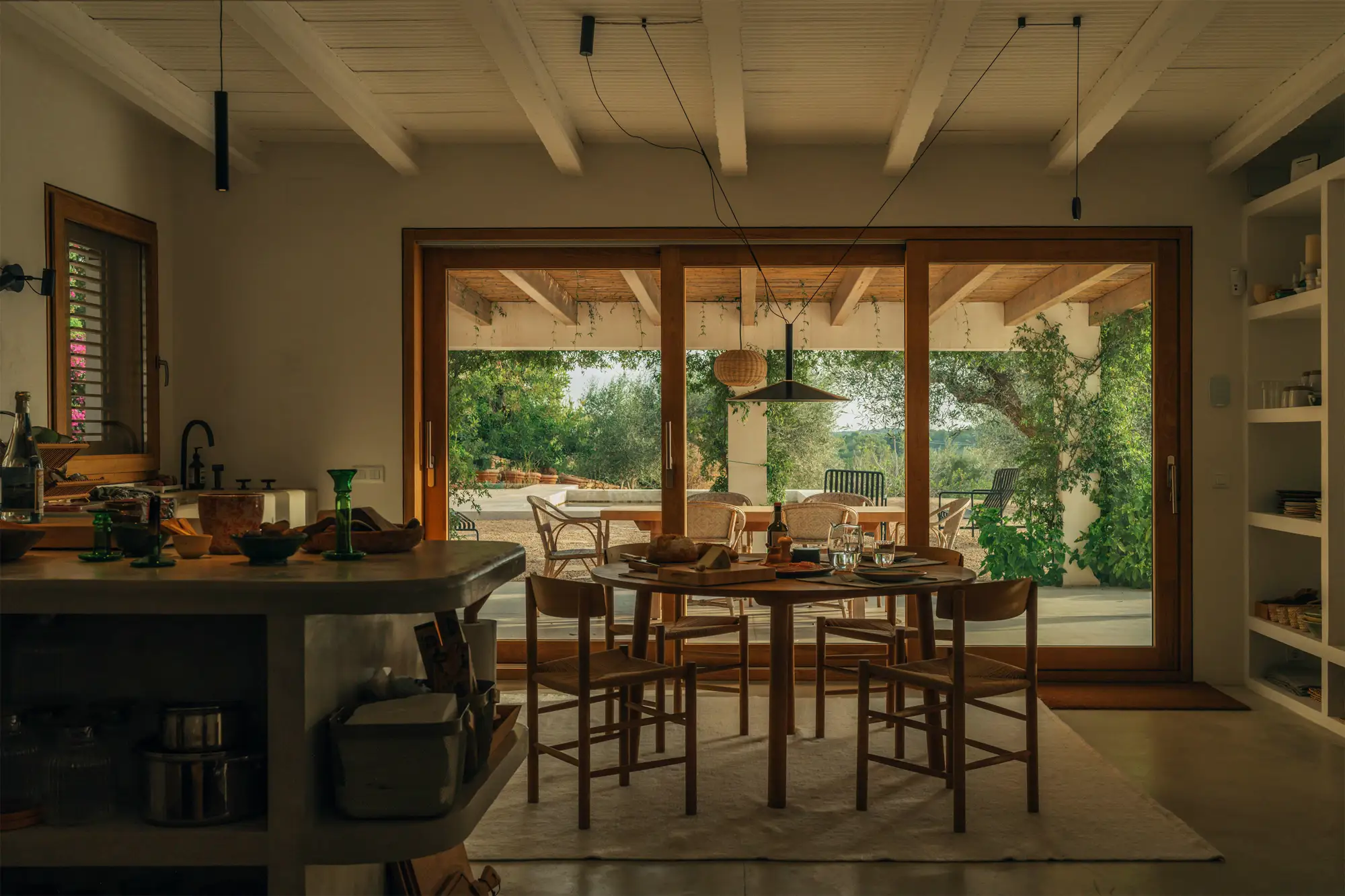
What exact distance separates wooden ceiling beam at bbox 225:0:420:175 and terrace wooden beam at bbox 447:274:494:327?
0.72m

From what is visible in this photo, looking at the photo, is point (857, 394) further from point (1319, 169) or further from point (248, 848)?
point (248, 848)

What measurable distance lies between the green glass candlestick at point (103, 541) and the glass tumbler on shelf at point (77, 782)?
1.35 feet

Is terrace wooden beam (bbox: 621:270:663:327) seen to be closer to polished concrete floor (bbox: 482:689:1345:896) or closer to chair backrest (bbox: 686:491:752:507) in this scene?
chair backrest (bbox: 686:491:752:507)

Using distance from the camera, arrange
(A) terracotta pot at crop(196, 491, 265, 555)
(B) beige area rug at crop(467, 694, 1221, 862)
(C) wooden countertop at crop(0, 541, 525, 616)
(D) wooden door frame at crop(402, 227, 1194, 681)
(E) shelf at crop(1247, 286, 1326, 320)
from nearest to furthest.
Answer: (C) wooden countertop at crop(0, 541, 525, 616)
(A) terracotta pot at crop(196, 491, 265, 555)
(B) beige area rug at crop(467, 694, 1221, 862)
(E) shelf at crop(1247, 286, 1326, 320)
(D) wooden door frame at crop(402, 227, 1194, 681)

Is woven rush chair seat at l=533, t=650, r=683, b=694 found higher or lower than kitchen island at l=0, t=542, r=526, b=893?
lower

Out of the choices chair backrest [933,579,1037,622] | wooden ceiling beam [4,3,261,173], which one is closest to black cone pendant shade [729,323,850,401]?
chair backrest [933,579,1037,622]

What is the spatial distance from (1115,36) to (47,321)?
464 centimetres

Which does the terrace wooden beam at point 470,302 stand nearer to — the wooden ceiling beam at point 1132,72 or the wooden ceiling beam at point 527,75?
the wooden ceiling beam at point 527,75

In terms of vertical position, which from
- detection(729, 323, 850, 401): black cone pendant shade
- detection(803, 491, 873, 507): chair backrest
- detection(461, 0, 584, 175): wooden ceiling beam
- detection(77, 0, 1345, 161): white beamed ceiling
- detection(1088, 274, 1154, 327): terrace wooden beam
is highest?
detection(77, 0, 1345, 161): white beamed ceiling

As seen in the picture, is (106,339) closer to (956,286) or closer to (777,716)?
(777,716)

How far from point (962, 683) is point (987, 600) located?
0.30 meters

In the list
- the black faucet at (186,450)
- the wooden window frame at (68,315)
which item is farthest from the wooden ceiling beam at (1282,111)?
the black faucet at (186,450)

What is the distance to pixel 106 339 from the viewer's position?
474 centimetres

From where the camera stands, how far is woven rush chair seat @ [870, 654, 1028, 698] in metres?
3.35
